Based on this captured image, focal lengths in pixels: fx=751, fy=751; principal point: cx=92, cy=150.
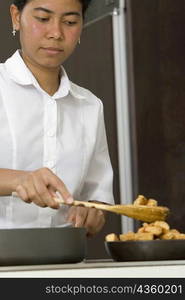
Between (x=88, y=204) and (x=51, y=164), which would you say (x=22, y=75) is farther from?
(x=88, y=204)

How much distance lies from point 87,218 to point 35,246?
0.65m

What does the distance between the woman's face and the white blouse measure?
0.08 m

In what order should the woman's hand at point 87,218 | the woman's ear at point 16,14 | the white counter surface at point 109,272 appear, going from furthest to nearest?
1. the woman's ear at point 16,14
2. the woman's hand at point 87,218
3. the white counter surface at point 109,272

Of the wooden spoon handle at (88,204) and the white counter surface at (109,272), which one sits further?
the wooden spoon handle at (88,204)

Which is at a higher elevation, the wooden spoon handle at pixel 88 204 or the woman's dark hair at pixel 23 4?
the woman's dark hair at pixel 23 4

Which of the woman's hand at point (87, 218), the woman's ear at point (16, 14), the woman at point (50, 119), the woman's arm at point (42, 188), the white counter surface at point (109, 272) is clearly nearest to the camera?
the white counter surface at point (109, 272)

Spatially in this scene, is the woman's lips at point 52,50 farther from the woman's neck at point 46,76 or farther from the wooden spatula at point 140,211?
the wooden spatula at point 140,211

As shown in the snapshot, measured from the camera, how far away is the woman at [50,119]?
1950 millimetres

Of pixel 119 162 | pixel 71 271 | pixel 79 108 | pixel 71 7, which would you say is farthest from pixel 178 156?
pixel 71 271

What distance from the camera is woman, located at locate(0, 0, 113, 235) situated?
195cm

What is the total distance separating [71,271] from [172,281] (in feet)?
0.47

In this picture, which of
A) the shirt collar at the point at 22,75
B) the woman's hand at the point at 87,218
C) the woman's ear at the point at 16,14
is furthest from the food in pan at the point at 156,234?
the woman's ear at the point at 16,14

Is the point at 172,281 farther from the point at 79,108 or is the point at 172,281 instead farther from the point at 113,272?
the point at 79,108

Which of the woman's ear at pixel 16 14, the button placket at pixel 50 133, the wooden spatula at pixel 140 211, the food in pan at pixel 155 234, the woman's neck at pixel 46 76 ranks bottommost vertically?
the food in pan at pixel 155 234
